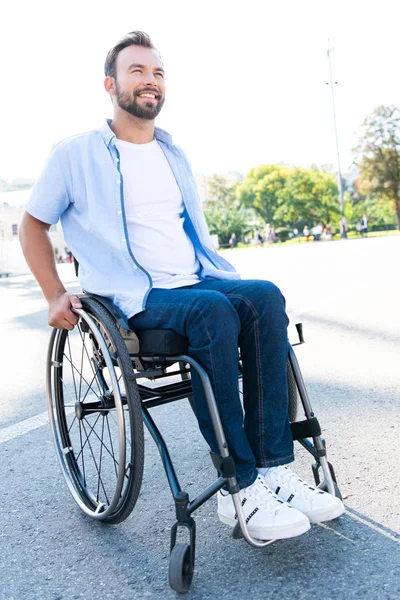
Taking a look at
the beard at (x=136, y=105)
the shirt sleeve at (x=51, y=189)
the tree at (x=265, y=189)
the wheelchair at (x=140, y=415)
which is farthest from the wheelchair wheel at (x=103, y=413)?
the tree at (x=265, y=189)

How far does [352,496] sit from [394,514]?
210mm

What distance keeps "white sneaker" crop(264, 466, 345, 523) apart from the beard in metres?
1.39

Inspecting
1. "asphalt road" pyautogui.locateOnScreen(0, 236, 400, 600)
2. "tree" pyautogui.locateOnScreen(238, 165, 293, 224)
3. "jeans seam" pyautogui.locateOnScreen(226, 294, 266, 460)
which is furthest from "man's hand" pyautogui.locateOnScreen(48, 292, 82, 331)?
"tree" pyautogui.locateOnScreen(238, 165, 293, 224)

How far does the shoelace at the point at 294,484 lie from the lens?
7.16ft

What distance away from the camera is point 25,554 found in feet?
7.66

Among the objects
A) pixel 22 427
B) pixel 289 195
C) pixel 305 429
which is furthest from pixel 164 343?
pixel 289 195

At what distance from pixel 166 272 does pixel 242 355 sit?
1.64ft

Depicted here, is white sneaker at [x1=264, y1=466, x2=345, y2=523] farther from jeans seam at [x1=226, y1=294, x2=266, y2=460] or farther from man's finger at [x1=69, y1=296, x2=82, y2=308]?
man's finger at [x1=69, y1=296, x2=82, y2=308]

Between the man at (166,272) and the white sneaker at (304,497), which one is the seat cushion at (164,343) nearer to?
the man at (166,272)

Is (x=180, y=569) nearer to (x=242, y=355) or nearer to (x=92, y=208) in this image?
(x=242, y=355)

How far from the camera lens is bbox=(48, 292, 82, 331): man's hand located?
2.46m

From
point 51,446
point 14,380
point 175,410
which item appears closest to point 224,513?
point 51,446

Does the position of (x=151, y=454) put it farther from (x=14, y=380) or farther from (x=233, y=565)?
(x=14, y=380)

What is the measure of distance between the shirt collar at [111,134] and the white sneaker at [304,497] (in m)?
1.34
